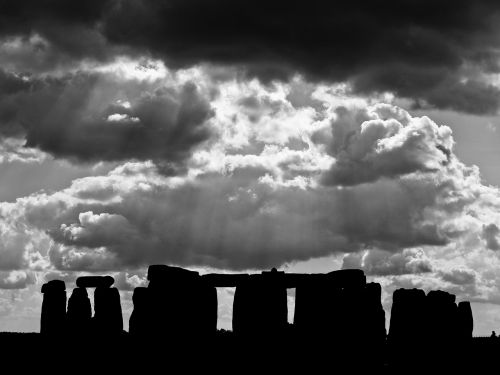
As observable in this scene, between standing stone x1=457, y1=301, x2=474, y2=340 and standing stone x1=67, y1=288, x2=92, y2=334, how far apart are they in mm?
14233

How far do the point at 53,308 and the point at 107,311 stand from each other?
3.38m

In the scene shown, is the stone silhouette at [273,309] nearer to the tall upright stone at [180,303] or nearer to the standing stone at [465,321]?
the tall upright stone at [180,303]

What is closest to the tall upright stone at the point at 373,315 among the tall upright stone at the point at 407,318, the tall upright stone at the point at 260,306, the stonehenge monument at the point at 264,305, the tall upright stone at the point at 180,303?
the stonehenge monument at the point at 264,305

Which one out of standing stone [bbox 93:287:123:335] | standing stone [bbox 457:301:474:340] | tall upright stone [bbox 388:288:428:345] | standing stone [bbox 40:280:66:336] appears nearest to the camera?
tall upright stone [bbox 388:288:428:345]

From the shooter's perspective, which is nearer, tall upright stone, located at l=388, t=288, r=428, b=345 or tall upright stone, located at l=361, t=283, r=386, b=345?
tall upright stone, located at l=361, t=283, r=386, b=345

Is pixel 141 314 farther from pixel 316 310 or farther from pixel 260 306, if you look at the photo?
pixel 316 310

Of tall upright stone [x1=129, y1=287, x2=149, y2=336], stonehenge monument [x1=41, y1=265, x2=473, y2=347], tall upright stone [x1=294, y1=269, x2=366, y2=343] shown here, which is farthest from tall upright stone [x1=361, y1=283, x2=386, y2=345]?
tall upright stone [x1=129, y1=287, x2=149, y2=336]

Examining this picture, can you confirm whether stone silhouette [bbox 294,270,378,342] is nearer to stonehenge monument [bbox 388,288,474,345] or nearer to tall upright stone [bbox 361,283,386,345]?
tall upright stone [bbox 361,283,386,345]

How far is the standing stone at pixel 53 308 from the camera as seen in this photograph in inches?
1624

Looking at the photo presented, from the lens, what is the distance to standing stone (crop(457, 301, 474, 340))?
41.5m

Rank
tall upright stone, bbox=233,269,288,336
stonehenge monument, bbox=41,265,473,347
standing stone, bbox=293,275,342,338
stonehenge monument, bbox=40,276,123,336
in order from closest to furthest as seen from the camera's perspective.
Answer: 1. stonehenge monument, bbox=41,265,473,347
2. standing stone, bbox=293,275,342,338
3. tall upright stone, bbox=233,269,288,336
4. stonehenge monument, bbox=40,276,123,336

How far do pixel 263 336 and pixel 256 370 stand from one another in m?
2.26

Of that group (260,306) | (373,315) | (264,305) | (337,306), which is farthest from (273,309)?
(373,315)

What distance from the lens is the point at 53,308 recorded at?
41469 millimetres
